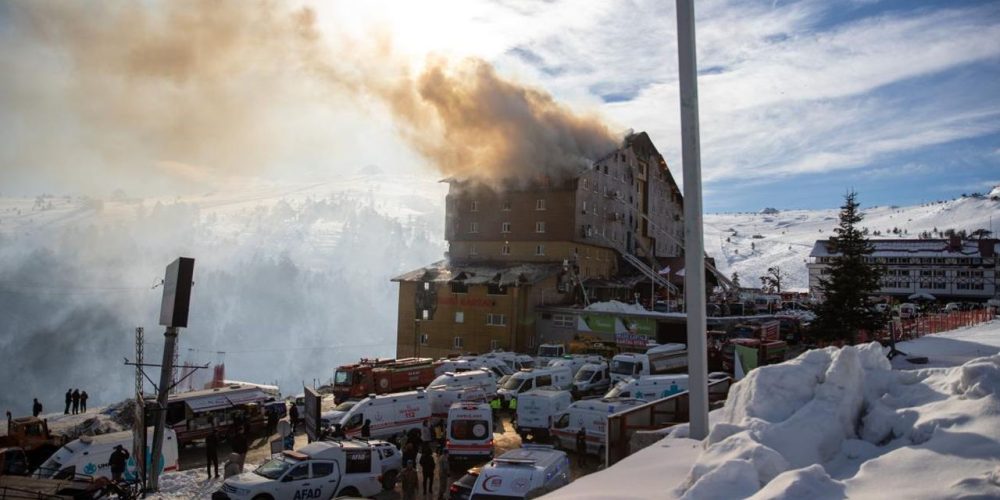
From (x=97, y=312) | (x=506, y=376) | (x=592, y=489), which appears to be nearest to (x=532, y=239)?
(x=506, y=376)

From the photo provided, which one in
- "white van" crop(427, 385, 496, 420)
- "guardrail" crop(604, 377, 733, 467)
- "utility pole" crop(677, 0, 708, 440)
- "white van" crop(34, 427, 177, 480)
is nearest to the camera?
"utility pole" crop(677, 0, 708, 440)

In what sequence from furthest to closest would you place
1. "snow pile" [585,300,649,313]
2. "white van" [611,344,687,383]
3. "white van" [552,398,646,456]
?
"snow pile" [585,300,649,313], "white van" [611,344,687,383], "white van" [552,398,646,456]

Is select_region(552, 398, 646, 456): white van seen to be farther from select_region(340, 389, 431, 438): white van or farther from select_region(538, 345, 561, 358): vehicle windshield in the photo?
select_region(538, 345, 561, 358): vehicle windshield

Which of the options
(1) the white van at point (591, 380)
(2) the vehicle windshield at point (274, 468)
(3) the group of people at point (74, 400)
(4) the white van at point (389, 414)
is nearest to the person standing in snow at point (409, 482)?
(2) the vehicle windshield at point (274, 468)

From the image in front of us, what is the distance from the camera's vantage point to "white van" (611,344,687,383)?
29516 millimetres

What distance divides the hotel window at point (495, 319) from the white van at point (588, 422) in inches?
985

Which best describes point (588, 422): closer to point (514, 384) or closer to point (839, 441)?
point (514, 384)

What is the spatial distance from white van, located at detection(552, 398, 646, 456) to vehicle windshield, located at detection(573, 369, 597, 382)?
7.83 meters

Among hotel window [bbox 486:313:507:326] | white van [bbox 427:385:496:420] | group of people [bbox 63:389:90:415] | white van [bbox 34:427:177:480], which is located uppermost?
hotel window [bbox 486:313:507:326]

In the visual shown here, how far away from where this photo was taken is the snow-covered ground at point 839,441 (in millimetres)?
5843

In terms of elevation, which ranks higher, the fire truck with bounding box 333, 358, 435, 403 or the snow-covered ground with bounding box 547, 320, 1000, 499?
the snow-covered ground with bounding box 547, 320, 1000, 499

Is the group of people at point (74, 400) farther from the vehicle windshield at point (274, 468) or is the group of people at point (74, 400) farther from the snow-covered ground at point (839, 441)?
the snow-covered ground at point (839, 441)

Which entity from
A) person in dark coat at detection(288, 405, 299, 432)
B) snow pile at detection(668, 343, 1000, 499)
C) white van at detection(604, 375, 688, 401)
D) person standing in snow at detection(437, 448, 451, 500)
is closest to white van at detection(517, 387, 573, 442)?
white van at detection(604, 375, 688, 401)

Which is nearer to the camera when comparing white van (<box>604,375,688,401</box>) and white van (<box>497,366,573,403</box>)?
white van (<box>604,375,688,401</box>)
